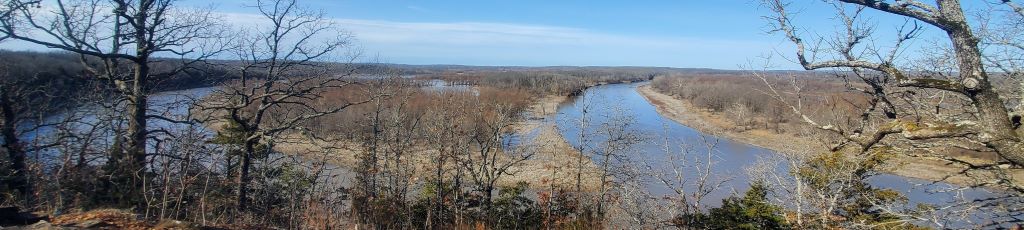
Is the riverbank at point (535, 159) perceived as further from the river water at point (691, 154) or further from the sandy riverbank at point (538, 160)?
the river water at point (691, 154)

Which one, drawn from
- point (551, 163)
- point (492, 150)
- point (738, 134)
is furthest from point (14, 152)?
point (738, 134)

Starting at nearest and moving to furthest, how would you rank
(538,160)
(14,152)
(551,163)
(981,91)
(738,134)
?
(981,91) → (14,152) → (551,163) → (538,160) → (738,134)

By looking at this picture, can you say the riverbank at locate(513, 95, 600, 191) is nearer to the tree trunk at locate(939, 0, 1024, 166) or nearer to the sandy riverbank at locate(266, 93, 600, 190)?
the sandy riverbank at locate(266, 93, 600, 190)

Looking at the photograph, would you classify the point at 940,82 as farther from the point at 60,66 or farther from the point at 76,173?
the point at 60,66

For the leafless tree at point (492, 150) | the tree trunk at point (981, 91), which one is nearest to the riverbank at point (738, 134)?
the leafless tree at point (492, 150)

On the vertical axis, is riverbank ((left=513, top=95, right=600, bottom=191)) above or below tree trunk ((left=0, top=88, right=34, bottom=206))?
below

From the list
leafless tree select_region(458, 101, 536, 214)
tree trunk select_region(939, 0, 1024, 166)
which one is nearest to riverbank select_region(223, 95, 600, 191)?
leafless tree select_region(458, 101, 536, 214)

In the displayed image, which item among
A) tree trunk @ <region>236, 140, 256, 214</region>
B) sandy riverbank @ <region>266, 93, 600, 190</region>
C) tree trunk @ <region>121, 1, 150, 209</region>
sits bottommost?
sandy riverbank @ <region>266, 93, 600, 190</region>

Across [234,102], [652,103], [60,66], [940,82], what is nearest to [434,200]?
[234,102]

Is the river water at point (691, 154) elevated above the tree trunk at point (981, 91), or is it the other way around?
the tree trunk at point (981, 91)

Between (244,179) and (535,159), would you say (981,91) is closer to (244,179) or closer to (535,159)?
(244,179)

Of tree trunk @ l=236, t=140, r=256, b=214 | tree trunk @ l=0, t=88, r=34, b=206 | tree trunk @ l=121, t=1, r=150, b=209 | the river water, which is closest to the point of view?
tree trunk @ l=0, t=88, r=34, b=206

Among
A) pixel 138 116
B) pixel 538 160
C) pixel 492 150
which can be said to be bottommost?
pixel 538 160
